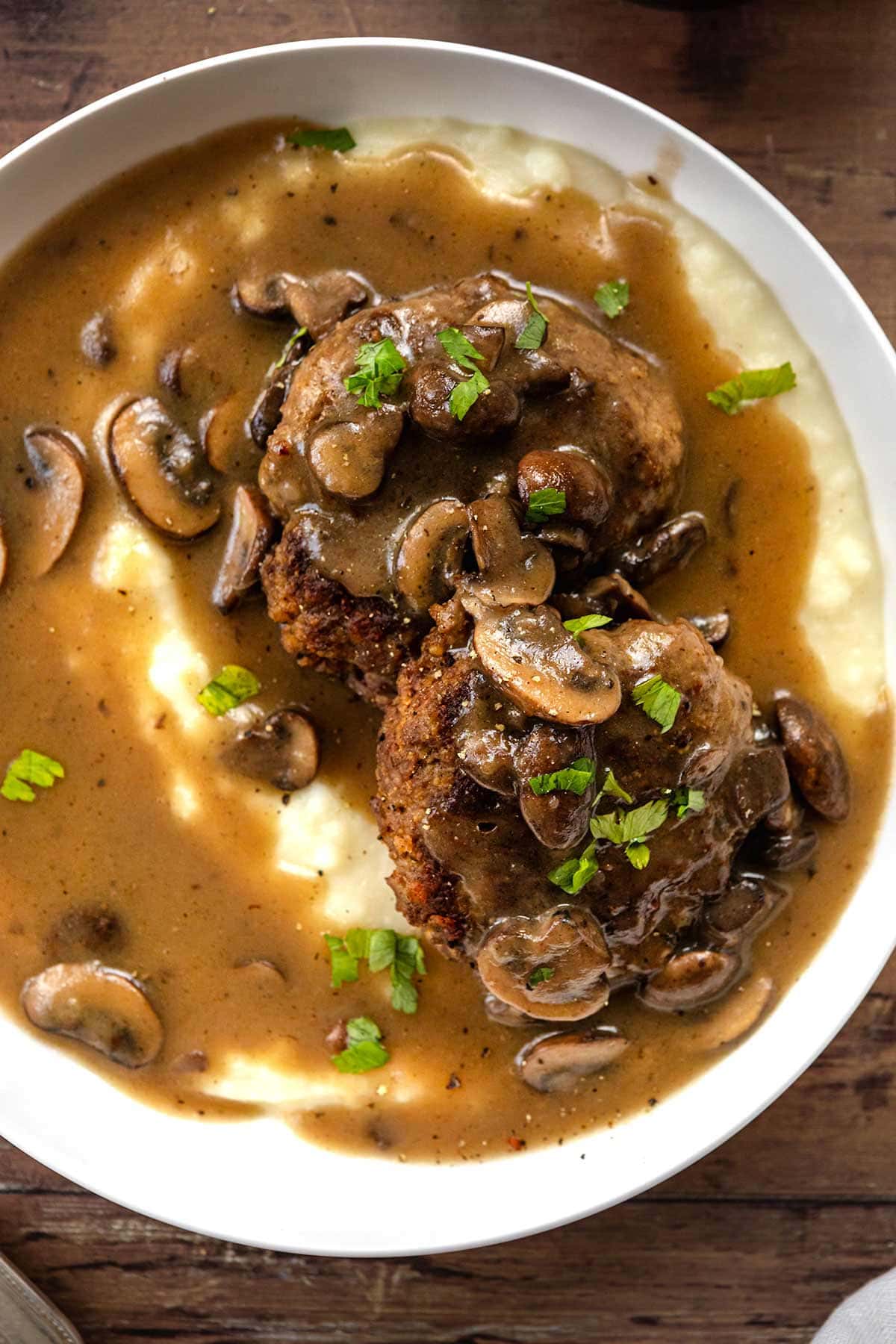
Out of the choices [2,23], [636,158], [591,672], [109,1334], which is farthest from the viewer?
[109,1334]

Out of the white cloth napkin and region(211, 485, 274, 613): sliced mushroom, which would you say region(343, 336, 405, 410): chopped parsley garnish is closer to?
region(211, 485, 274, 613): sliced mushroom

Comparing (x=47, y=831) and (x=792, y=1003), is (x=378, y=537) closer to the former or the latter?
(x=47, y=831)

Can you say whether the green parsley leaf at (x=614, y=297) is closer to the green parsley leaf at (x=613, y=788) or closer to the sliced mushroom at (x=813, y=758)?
the sliced mushroom at (x=813, y=758)

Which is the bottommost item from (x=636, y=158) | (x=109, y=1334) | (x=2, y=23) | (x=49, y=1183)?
(x=109, y=1334)

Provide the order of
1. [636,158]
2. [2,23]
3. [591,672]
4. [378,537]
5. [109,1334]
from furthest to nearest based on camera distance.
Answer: [109,1334]
[2,23]
[636,158]
[378,537]
[591,672]

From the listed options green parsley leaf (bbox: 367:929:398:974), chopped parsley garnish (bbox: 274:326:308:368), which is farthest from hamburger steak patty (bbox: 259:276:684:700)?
green parsley leaf (bbox: 367:929:398:974)

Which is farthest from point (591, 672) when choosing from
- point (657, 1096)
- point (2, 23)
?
point (2, 23)
